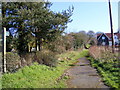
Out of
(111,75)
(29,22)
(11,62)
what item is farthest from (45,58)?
(111,75)

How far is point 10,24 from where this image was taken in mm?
11328

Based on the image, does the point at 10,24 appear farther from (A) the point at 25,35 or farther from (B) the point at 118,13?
(B) the point at 118,13

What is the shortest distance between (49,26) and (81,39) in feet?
105

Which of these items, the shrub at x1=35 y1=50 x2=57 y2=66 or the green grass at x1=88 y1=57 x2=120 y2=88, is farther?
the shrub at x1=35 y1=50 x2=57 y2=66

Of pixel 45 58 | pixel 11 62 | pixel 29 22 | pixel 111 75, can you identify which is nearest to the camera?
pixel 11 62

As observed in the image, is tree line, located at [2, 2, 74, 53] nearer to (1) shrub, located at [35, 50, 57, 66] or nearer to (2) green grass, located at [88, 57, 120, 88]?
(1) shrub, located at [35, 50, 57, 66]

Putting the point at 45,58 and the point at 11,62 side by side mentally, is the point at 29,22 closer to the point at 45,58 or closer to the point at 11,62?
the point at 45,58

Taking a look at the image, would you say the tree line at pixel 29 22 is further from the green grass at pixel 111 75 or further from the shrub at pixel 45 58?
the green grass at pixel 111 75

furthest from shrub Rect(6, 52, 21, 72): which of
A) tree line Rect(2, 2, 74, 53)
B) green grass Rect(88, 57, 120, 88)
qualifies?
green grass Rect(88, 57, 120, 88)

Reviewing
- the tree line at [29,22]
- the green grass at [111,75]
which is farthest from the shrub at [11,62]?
the green grass at [111,75]

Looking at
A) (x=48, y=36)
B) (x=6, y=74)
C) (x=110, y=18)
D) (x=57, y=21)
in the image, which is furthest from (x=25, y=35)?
(x=110, y=18)

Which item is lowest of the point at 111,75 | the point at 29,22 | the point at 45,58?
the point at 111,75

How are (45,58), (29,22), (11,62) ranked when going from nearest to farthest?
(11,62), (29,22), (45,58)

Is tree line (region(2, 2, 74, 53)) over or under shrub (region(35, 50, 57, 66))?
over
